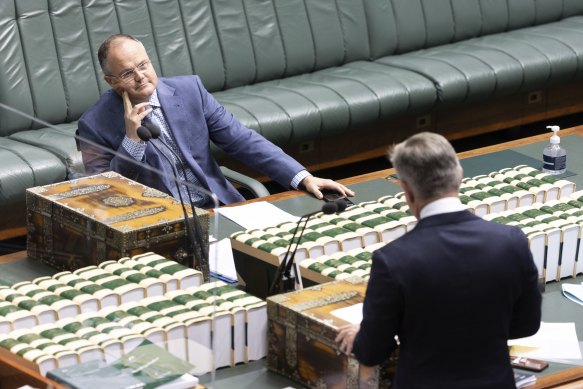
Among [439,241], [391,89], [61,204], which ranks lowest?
[391,89]

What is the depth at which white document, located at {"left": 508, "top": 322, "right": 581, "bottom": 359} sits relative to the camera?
2974mm

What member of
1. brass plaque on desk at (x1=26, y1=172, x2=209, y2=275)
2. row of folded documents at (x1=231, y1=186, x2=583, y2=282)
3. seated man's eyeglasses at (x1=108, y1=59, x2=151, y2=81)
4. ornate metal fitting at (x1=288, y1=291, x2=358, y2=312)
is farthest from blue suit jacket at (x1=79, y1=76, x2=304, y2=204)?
ornate metal fitting at (x1=288, y1=291, x2=358, y2=312)

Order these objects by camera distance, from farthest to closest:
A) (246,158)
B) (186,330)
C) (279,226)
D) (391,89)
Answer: (391,89)
(246,158)
(279,226)
(186,330)

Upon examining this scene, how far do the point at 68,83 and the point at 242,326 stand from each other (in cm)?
318

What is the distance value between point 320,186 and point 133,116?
671mm

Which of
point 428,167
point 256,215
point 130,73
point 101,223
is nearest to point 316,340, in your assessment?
point 428,167

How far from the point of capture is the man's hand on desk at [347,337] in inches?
105

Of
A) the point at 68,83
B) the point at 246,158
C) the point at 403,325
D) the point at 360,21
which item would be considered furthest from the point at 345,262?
the point at 360,21

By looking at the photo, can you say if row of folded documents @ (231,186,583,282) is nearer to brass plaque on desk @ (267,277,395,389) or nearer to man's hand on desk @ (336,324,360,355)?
brass plaque on desk @ (267,277,395,389)

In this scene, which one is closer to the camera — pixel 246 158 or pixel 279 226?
pixel 279 226

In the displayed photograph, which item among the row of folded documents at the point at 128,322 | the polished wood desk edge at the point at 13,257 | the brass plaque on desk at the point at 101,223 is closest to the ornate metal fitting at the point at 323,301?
the row of folded documents at the point at 128,322

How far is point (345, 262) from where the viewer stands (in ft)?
10.4

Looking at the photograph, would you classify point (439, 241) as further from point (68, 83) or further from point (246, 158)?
point (68, 83)

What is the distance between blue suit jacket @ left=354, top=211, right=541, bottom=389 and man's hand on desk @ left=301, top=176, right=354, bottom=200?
1525 mm
